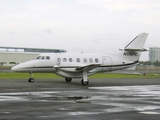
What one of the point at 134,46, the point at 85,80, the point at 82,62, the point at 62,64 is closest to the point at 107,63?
the point at 82,62

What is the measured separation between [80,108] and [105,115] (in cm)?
198

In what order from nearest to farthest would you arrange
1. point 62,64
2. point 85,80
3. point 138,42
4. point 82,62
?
point 85,80 < point 62,64 < point 82,62 < point 138,42

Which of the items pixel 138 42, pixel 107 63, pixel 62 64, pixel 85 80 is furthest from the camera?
pixel 138 42

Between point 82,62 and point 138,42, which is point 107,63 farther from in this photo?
point 138,42

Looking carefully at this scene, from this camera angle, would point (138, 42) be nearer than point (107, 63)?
No

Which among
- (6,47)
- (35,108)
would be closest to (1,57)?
(6,47)

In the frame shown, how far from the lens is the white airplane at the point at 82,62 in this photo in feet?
103

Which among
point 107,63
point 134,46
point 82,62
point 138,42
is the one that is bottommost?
point 107,63

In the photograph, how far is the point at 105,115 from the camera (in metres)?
11.3

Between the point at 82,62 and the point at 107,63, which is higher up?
the point at 82,62

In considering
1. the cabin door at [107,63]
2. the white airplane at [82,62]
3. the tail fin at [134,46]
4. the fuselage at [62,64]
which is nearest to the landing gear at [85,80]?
the white airplane at [82,62]

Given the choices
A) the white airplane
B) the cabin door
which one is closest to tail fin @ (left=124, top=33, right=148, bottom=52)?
the white airplane

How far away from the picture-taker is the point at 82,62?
33062 millimetres

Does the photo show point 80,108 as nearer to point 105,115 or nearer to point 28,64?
point 105,115
